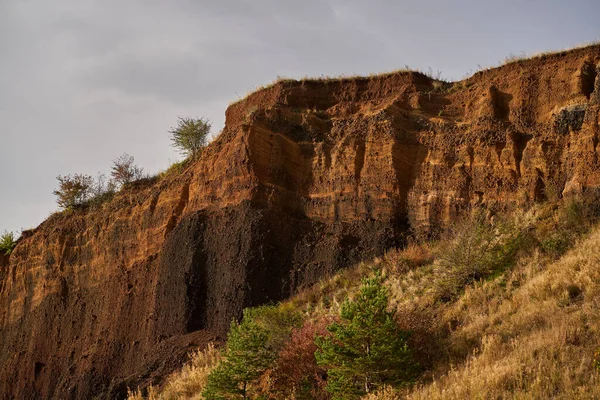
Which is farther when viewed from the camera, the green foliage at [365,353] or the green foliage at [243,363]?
the green foliage at [243,363]

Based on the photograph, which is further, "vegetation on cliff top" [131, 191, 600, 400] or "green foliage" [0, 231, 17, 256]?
"green foliage" [0, 231, 17, 256]

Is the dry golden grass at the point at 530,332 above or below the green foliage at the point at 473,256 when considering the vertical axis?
below

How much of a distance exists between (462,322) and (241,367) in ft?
18.2

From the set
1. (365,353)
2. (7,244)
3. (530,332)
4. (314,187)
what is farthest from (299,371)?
(7,244)

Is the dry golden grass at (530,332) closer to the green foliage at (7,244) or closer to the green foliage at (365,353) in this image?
the green foliage at (365,353)

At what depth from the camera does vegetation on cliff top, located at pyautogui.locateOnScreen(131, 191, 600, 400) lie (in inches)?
514

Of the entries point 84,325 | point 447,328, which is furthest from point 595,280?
point 84,325

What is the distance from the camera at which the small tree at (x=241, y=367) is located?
53.8 ft

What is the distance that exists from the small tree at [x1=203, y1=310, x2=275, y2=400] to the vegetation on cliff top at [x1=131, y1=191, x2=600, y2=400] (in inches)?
4.4

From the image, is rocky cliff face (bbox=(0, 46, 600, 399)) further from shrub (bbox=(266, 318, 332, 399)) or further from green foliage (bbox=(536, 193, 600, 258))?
shrub (bbox=(266, 318, 332, 399))

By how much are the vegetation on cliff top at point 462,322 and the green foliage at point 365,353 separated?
0.03 meters

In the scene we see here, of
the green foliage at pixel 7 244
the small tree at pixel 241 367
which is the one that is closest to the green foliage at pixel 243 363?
the small tree at pixel 241 367

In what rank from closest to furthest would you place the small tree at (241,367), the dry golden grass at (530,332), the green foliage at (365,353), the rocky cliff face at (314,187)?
the dry golden grass at (530,332)
the green foliage at (365,353)
the small tree at (241,367)
the rocky cliff face at (314,187)

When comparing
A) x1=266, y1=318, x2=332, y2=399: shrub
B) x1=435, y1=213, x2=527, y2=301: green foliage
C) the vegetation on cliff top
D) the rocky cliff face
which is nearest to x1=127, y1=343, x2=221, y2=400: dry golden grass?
the vegetation on cliff top
